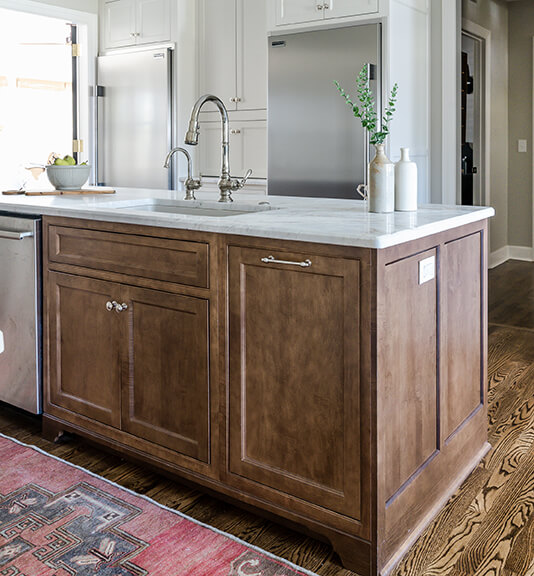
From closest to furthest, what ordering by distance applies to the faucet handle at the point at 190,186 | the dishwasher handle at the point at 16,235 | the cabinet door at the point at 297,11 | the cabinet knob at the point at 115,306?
the cabinet knob at the point at 115,306 → the dishwasher handle at the point at 16,235 → the faucet handle at the point at 190,186 → the cabinet door at the point at 297,11

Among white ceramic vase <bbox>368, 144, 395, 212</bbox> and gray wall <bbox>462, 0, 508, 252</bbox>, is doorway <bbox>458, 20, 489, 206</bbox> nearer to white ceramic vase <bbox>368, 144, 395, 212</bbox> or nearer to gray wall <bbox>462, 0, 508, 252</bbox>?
gray wall <bbox>462, 0, 508, 252</bbox>

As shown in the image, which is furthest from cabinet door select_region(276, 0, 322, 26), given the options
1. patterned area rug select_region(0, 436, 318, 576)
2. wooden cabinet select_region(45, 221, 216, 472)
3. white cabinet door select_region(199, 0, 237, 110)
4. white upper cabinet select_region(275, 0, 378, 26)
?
patterned area rug select_region(0, 436, 318, 576)

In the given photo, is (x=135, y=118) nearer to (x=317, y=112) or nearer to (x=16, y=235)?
(x=317, y=112)

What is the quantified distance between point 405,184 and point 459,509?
1.03 m

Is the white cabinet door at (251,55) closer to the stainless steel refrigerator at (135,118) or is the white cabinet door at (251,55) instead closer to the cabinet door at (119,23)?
the stainless steel refrigerator at (135,118)

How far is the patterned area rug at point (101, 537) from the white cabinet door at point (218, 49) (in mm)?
3282

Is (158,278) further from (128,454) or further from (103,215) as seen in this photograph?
(128,454)

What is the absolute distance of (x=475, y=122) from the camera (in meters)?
6.02

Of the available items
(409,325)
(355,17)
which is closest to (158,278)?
(409,325)

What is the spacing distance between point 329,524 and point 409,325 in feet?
1.90

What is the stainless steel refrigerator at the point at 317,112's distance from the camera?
3.79 meters

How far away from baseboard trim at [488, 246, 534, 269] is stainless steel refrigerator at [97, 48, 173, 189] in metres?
3.51

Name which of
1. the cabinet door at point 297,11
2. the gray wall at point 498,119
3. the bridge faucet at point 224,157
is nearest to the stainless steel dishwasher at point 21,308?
the bridge faucet at point 224,157

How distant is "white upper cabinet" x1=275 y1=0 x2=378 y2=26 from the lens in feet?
12.2
